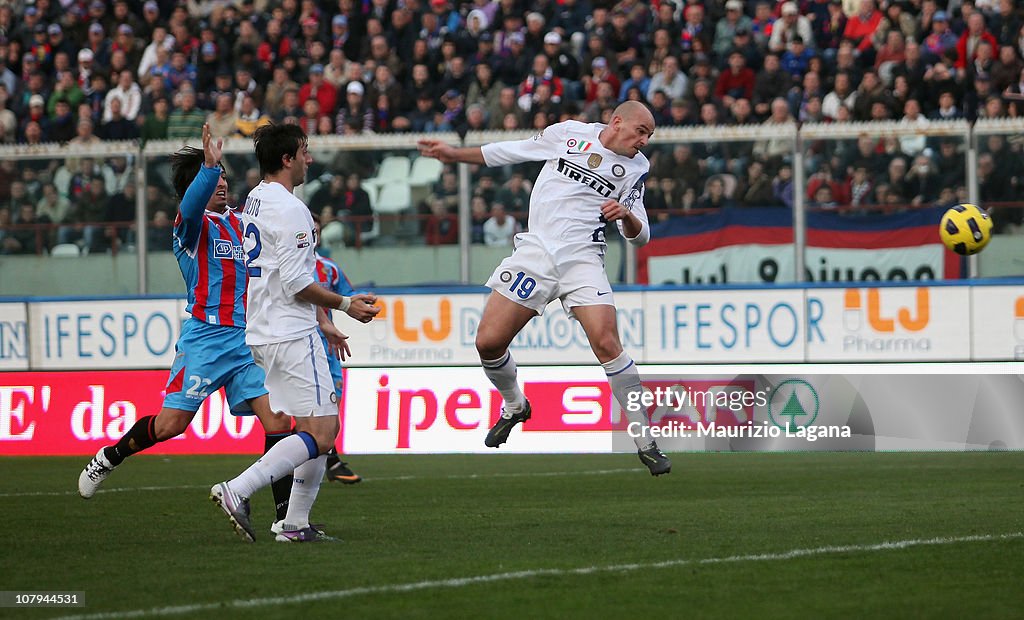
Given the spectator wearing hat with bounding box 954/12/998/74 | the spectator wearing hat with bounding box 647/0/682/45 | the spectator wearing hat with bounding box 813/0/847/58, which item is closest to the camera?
the spectator wearing hat with bounding box 954/12/998/74

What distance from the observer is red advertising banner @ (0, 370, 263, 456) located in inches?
623

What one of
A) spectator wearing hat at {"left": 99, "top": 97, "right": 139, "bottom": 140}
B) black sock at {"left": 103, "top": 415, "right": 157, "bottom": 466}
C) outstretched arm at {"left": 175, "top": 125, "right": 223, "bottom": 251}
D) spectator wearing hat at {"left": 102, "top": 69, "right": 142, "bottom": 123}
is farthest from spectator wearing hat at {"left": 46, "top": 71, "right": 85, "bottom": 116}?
outstretched arm at {"left": 175, "top": 125, "right": 223, "bottom": 251}

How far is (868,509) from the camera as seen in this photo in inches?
381

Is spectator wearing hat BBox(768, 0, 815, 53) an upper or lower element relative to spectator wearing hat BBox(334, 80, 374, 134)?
A: upper

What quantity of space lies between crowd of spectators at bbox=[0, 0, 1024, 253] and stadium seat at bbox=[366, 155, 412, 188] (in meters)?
0.37

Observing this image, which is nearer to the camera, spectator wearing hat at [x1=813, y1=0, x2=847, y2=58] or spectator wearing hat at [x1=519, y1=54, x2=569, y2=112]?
spectator wearing hat at [x1=519, y1=54, x2=569, y2=112]

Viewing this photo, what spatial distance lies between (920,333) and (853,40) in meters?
4.39

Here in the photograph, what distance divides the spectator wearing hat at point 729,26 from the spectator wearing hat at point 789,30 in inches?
18.3

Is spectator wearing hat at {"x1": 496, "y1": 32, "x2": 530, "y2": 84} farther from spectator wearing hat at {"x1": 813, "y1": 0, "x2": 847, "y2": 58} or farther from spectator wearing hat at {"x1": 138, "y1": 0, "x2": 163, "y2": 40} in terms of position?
spectator wearing hat at {"x1": 138, "y1": 0, "x2": 163, "y2": 40}

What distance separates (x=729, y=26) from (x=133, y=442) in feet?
42.1

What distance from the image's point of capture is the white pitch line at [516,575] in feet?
19.4

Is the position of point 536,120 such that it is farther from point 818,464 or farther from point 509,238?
point 818,464

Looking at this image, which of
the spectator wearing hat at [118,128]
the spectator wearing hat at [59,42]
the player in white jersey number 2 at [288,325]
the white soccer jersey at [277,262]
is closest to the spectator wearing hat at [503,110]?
the spectator wearing hat at [118,128]

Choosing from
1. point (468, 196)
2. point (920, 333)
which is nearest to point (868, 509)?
point (920, 333)
